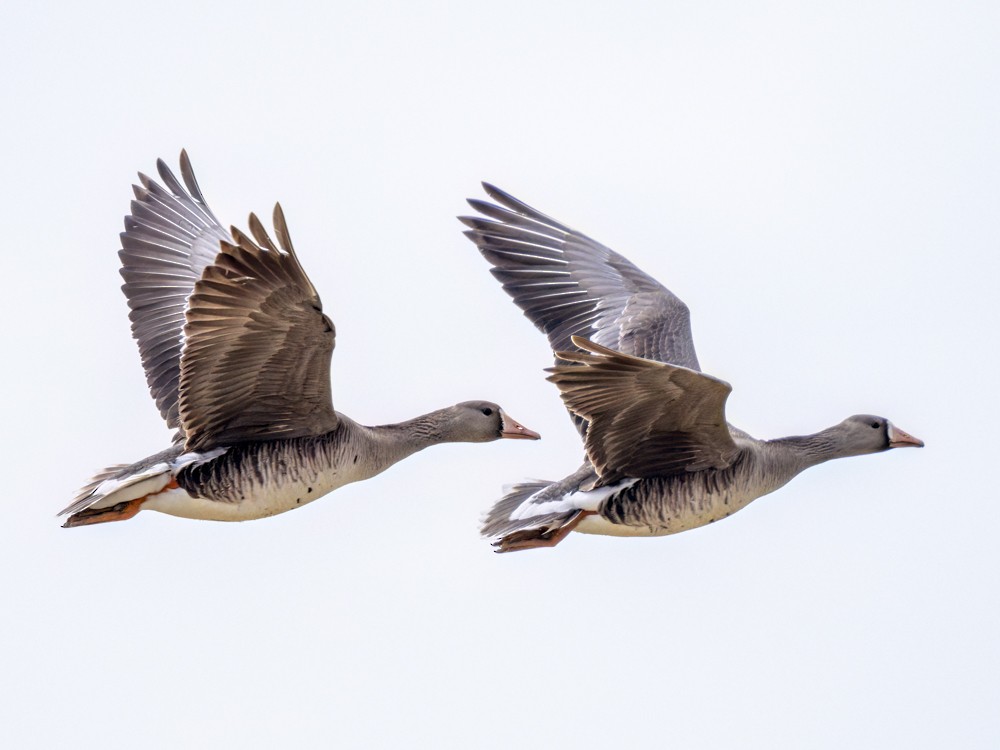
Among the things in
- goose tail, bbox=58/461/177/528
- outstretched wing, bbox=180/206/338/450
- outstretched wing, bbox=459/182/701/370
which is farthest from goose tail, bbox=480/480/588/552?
goose tail, bbox=58/461/177/528

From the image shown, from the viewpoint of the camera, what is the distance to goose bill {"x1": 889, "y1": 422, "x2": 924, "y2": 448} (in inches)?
616

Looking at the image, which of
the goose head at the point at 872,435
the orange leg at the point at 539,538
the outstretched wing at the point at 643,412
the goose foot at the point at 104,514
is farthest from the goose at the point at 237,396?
the goose head at the point at 872,435

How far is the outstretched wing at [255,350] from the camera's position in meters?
12.5

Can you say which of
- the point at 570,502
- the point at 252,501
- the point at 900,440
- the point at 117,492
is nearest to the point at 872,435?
the point at 900,440

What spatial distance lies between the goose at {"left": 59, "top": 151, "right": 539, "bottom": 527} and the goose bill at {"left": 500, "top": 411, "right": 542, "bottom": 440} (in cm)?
1

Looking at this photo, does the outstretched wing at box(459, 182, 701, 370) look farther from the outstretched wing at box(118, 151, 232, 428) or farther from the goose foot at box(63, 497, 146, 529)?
the goose foot at box(63, 497, 146, 529)

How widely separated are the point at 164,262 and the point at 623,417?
482cm

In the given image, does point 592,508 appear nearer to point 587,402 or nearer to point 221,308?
point 587,402

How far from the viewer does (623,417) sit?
13422mm

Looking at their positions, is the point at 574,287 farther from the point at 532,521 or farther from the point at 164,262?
the point at 164,262

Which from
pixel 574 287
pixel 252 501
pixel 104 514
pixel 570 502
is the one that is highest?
pixel 574 287

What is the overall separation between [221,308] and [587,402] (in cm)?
256

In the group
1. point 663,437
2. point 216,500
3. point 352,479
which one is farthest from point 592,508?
point 216,500

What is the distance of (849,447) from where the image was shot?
15438 mm
